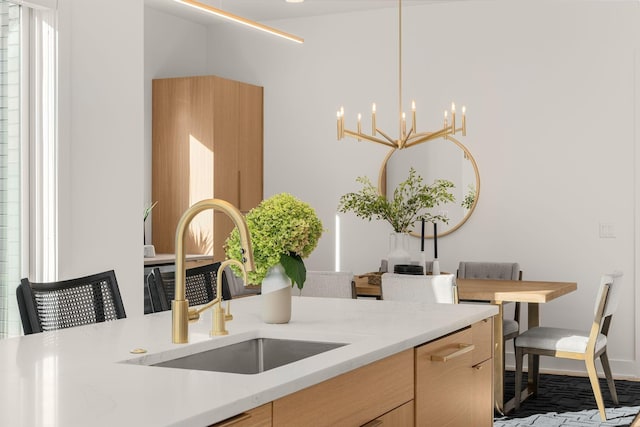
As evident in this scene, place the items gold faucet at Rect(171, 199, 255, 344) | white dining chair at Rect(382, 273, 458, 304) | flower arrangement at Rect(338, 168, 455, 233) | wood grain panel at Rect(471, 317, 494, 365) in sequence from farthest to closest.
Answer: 1. flower arrangement at Rect(338, 168, 455, 233)
2. white dining chair at Rect(382, 273, 458, 304)
3. wood grain panel at Rect(471, 317, 494, 365)
4. gold faucet at Rect(171, 199, 255, 344)

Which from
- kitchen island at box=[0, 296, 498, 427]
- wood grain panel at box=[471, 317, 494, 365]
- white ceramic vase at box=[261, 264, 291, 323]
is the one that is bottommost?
wood grain panel at box=[471, 317, 494, 365]

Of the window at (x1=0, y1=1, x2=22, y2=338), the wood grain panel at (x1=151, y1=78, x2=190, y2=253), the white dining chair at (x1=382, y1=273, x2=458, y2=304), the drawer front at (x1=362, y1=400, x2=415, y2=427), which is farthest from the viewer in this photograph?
the wood grain panel at (x1=151, y1=78, x2=190, y2=253)

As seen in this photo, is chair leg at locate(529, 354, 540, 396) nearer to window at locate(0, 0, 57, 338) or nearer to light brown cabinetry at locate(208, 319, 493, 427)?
light brown cabinetry at locate(208, 319, 493, 427)

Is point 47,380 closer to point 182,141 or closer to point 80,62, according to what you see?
point 80,62

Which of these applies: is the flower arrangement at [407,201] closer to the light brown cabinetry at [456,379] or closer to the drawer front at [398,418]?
the light brown cabinetry at [456,379]

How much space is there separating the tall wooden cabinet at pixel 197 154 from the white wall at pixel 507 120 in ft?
1.55

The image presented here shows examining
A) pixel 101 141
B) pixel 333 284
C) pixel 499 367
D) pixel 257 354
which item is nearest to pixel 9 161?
pixel 101 141

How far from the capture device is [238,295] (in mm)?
6125

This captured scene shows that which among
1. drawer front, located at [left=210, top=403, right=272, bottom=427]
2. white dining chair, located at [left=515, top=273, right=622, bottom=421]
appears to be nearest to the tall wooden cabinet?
white dining chair, located at [left=515, top=273, right=622, bottom=421]

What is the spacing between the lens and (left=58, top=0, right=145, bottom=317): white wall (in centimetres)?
402

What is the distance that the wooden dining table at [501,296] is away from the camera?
187 inches

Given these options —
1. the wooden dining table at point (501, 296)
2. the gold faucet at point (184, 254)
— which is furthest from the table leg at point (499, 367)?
the gold faucet at point (184, 254)

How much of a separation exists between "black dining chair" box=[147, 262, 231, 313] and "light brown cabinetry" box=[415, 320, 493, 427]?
0.92 meters

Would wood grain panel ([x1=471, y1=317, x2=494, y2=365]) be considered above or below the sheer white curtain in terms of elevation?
below
